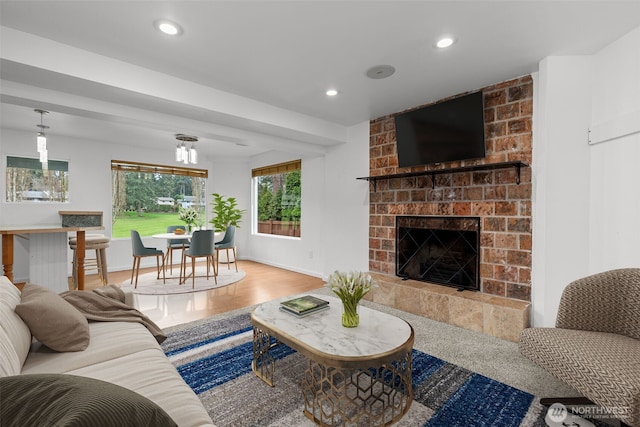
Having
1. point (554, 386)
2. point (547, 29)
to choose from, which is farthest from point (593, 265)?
point (547, 29)

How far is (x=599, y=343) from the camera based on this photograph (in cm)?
155

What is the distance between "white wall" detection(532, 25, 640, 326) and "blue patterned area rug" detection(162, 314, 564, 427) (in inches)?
44.3

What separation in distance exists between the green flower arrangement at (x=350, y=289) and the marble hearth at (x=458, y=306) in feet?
4.23

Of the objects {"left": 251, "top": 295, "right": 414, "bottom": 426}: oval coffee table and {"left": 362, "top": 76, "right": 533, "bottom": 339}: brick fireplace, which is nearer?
{"left": 251, "top": 295, "right": 414, "bottom": 426}: oval coffee table

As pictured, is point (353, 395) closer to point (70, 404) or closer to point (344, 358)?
point (344, 358)

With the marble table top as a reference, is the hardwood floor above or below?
below

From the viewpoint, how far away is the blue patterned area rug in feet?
5.28

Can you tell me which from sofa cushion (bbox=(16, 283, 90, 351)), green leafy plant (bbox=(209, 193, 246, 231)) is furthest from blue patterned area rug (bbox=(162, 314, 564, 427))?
green leafy plant (bbox=(209, 193, 246, 231))

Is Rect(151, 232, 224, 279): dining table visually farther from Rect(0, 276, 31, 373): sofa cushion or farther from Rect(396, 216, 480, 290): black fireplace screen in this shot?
Rect(396, 216, 480, 290): black fireplace screen

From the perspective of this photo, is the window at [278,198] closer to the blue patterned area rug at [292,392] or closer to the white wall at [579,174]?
the blue patterned area rug at [292,392]

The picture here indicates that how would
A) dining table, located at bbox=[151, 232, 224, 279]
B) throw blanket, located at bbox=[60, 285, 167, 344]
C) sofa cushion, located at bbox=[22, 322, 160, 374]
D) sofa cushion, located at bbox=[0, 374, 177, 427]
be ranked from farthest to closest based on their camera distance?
dining table, located at bbox=[151, 232, 224, 279] < throw blanket, located at bbox=[60, 285, 167, 344] < sofa cushion, located at bbox=[22, 322, 160, 374] < sofa cushion, located at bbox=[0, 374, 177, 427]

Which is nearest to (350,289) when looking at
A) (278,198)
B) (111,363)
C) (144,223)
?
(111,363)

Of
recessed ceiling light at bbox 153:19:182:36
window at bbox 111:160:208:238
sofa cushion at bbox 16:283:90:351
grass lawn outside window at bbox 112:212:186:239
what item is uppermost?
recessed ceiling light at bbox 153:19:182:36

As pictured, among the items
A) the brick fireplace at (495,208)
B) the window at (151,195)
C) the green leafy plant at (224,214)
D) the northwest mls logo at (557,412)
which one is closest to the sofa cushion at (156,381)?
the northwest mls logo at (557,412)
